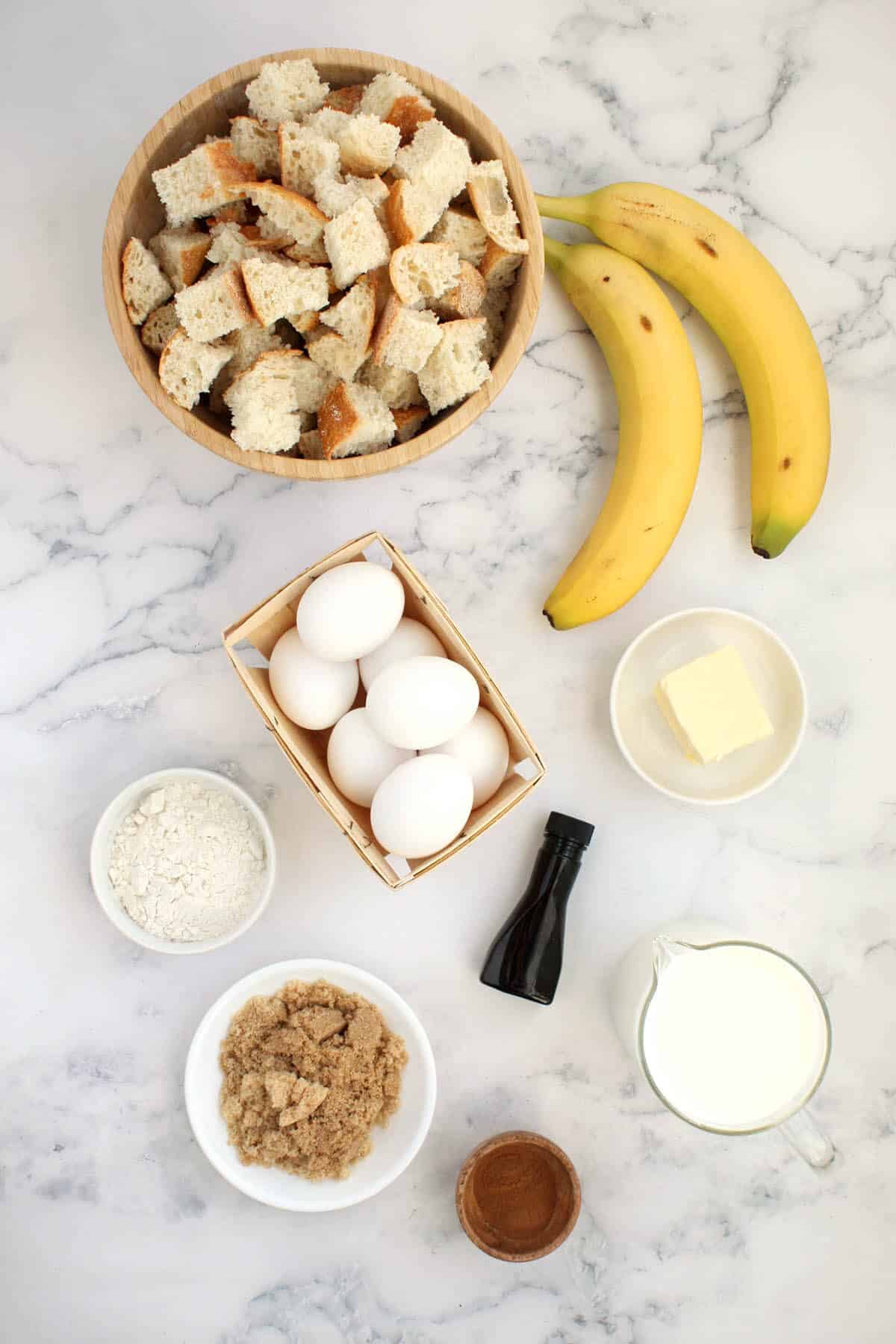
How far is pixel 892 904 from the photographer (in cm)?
114

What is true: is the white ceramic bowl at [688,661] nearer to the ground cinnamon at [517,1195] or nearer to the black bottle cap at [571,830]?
the black bottle cap at [571,830]

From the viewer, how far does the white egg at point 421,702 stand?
883mm

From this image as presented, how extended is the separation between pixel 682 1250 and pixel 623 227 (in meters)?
1.09

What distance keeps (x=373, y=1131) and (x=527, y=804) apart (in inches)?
14.8

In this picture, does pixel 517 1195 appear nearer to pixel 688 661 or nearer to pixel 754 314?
pixel 688 661

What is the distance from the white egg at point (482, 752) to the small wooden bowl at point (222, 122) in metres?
0.25

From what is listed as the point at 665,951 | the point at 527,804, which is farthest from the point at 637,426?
the point at 665,951

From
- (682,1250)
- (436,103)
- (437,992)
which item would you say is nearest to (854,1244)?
(682,1250)

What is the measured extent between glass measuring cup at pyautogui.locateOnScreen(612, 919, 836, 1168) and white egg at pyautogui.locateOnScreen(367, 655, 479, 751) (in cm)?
31

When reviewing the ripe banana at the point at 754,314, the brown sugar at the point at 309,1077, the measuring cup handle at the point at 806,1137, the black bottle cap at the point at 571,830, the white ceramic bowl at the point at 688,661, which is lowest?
the measuring cup handle at the point at 806,1137

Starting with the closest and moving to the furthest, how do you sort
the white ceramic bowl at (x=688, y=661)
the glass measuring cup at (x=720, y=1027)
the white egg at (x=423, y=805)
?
1. the white egg at (x=423, y=805)
2. the glass measuring cup at (x=720, y=1027)
3. the white ceramic bowl at (x=688, y=661)

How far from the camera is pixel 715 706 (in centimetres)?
104

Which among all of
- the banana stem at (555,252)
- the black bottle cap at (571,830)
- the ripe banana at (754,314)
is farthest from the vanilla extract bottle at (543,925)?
the banana stem at (555,252)

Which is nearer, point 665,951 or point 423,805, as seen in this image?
point 423,805
